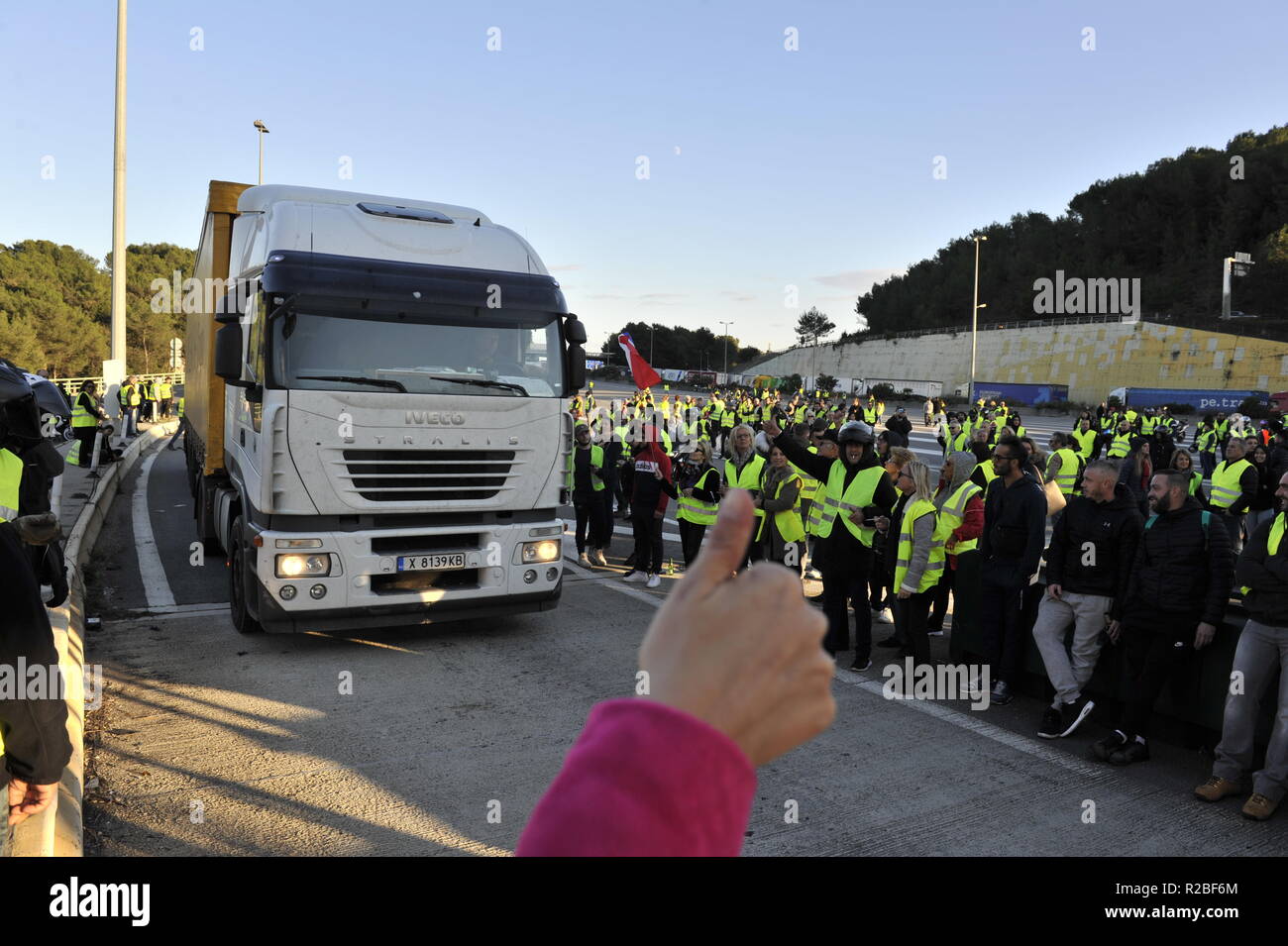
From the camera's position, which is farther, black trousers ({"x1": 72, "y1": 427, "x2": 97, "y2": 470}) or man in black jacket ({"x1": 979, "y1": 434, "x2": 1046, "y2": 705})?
black trousers ({"x1": 72, "y1": 427, "x2": 97, "y2": 470})

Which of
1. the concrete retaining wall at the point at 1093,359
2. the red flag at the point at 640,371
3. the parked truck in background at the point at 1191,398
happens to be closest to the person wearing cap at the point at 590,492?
the red flag at the point at 640,371

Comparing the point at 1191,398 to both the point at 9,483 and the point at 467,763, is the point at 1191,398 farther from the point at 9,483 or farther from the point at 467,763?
the point at 9,483

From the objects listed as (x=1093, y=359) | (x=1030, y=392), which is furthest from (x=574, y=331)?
(x=1093, y=359)

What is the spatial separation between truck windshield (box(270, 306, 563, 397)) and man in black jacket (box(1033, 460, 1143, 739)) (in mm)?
4435

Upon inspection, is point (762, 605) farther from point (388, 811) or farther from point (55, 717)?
point (388, 811)

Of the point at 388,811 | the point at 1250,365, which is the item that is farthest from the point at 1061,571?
the point at 1250,365

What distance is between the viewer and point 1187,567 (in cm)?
574

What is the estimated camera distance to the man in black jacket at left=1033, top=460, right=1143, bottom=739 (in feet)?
20.5

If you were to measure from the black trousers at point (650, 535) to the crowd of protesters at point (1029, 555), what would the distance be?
0.03 meters

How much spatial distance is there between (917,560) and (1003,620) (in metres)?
0.80

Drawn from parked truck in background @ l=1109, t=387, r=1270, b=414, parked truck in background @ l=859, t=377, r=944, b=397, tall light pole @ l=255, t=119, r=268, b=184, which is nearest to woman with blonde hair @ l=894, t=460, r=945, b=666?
tall light pole @ l=255, t=119, r=268, b=184

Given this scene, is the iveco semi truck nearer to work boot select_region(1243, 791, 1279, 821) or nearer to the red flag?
the red flag
